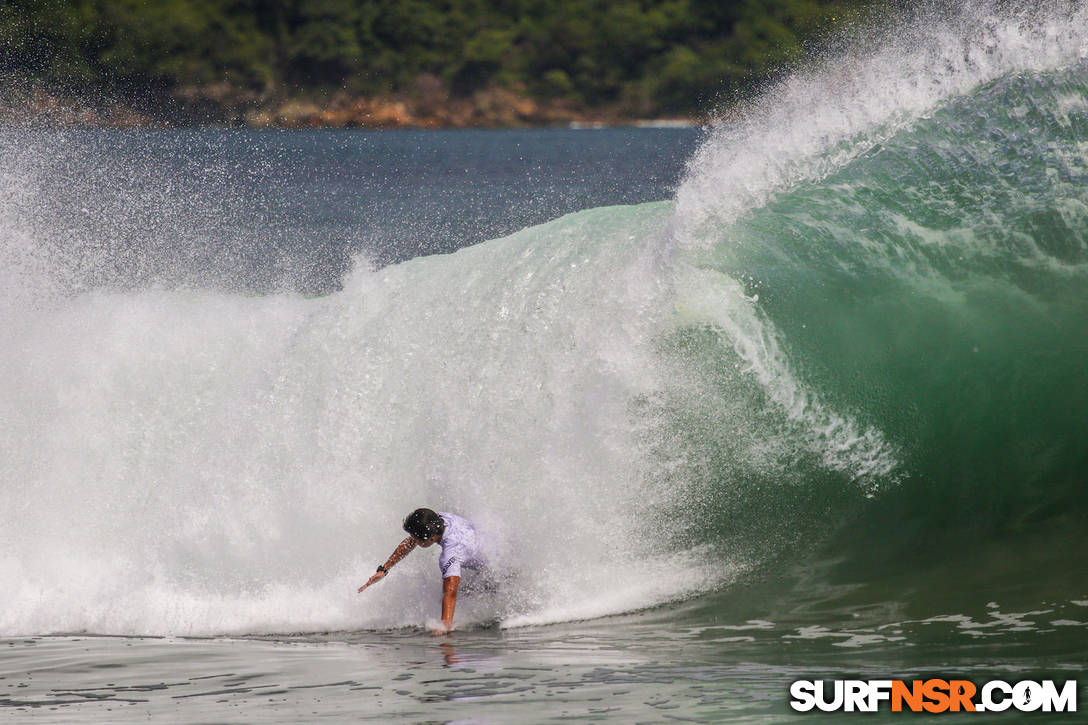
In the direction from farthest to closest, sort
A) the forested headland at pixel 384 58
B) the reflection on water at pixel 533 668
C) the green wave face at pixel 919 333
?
the forested headland at pixel 384 58
the green wave face at pixel 919 333
the reflection on water at pixel 533 668

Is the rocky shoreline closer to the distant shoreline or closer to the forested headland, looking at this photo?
the distant shoreline

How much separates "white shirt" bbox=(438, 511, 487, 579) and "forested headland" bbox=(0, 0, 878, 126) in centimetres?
7410

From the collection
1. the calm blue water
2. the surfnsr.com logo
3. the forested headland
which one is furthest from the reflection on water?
the forested headland

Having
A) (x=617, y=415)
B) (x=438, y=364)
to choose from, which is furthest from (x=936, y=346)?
(x=438, y=364)

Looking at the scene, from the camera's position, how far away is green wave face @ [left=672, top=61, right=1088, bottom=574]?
9.71 m

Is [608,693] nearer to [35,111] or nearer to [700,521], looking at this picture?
[700,521]

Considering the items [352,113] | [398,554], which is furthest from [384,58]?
[398,554]

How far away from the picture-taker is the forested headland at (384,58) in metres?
86.3

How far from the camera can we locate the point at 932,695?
6.52 metres

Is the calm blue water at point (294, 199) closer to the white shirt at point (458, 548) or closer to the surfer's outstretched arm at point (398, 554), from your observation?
the white shirt at point (458, 548)

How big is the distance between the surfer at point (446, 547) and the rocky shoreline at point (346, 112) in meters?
82.7

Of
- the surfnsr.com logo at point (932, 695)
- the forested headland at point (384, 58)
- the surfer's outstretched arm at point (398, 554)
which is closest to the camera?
the surfnsr.com logo at point (932, 695)

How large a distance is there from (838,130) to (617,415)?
10.5 ft

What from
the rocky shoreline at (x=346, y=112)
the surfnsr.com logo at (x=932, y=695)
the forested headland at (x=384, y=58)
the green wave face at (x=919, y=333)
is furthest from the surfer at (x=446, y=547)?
the rocky shoreline at (x=346, y=112)
